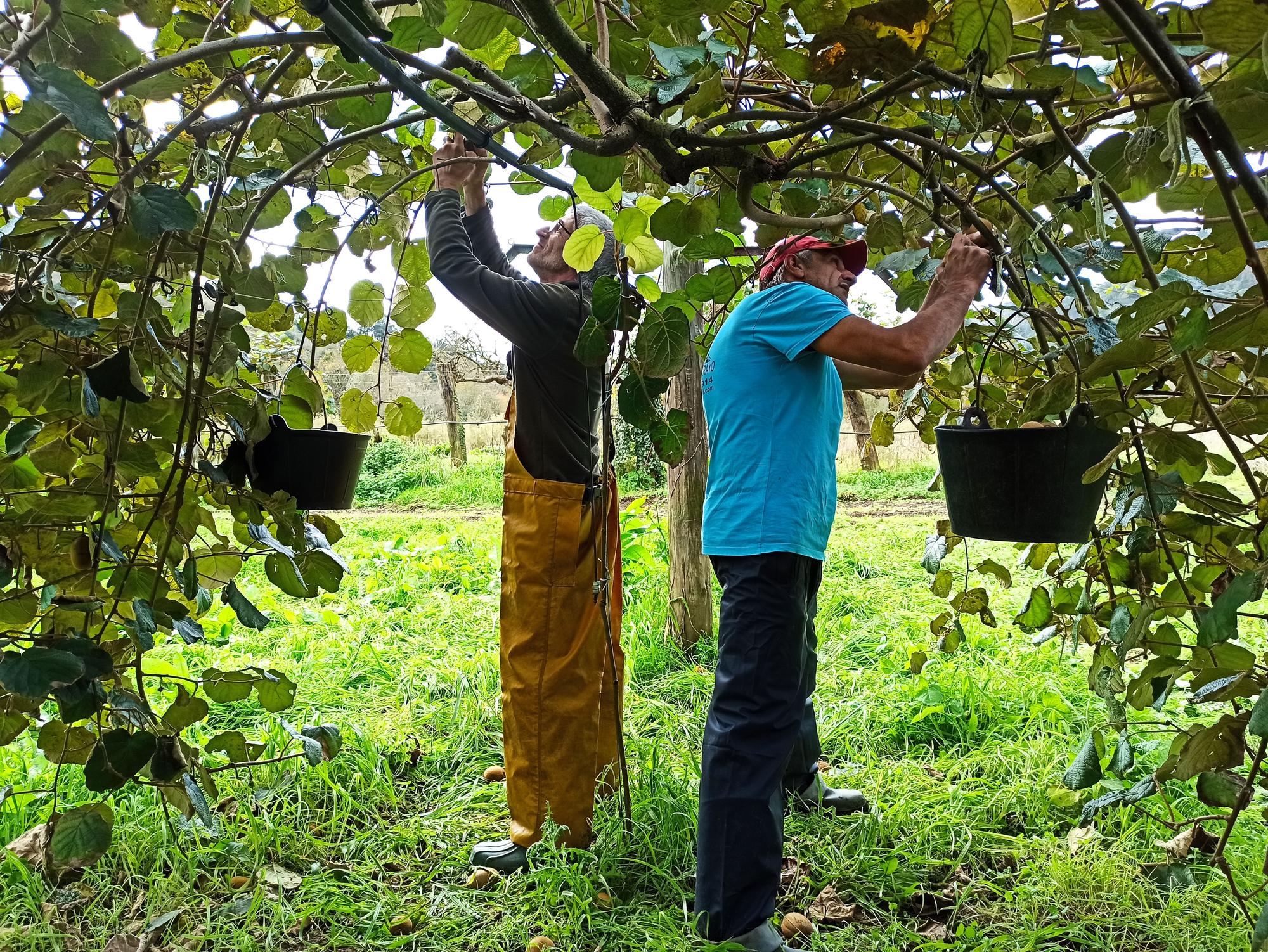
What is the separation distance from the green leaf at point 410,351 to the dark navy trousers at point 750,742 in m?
0.81

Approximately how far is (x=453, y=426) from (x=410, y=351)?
455 inches

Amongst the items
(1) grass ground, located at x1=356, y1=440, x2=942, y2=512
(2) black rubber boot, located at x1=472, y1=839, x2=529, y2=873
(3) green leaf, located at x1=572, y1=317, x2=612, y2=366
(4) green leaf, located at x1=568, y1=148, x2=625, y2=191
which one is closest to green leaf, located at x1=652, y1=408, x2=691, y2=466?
(3) green leaf, located at x1=572, y1=317, x2=612, y2=366

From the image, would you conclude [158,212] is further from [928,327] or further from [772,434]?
[772,434]

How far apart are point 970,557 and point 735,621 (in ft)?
13.1

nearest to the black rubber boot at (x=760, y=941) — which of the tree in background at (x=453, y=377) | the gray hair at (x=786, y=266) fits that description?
the gray hair at (x=786, y=266)

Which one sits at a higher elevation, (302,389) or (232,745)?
(302,389)

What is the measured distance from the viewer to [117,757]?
91 cm

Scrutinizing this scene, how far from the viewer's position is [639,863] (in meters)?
2.11

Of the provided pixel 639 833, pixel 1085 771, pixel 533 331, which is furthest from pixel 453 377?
pixel 1085 771

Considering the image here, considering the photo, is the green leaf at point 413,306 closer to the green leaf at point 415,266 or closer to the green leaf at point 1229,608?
the green leaf at point 415,266

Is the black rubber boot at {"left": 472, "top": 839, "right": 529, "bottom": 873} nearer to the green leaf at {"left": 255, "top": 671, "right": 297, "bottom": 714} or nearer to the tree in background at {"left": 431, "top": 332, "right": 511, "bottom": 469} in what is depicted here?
the green leaf at {"left": 255, "top": 671, "right": 297, "bottom": 714}

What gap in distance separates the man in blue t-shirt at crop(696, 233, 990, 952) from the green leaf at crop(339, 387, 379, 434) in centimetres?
80

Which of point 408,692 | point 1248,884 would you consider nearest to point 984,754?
point 1248,884

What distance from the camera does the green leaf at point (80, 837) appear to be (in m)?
0.93
